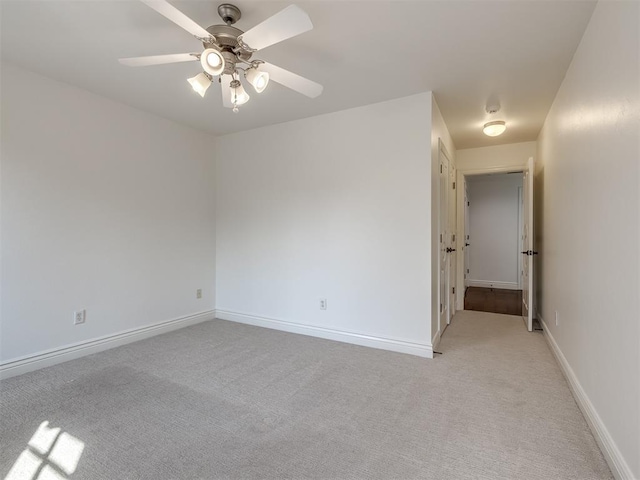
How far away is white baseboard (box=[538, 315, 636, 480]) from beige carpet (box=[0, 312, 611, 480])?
0.16ft

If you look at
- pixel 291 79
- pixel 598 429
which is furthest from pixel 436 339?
pixel 291 79

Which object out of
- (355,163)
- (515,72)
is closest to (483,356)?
(355,163)

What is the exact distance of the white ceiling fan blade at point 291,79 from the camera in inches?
74.0

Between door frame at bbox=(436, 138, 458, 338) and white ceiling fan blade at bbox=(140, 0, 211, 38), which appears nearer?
white ceiling fan blade at bbox=(140, 0, 211, 38)

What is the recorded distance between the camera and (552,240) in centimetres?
307

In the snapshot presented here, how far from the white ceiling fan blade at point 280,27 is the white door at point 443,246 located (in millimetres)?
2292

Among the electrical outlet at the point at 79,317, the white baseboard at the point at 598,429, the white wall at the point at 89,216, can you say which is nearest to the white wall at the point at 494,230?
the white baseboard at the point at 598,429

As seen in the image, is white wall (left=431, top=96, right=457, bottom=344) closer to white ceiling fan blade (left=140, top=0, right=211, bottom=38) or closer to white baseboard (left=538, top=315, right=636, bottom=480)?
white baseboard (left=538, top=315, right=636, bottom=480)

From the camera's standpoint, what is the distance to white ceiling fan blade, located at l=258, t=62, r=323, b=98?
188cm

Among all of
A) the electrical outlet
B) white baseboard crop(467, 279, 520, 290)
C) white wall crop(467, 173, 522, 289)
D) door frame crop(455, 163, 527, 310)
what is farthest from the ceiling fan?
white baseboard crop(467, 279, 520, 290)

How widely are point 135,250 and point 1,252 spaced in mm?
1036

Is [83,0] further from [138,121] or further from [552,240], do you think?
[552,240]

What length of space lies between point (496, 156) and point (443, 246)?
190 centimetres

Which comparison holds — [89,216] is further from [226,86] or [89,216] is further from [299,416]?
[299,416]
